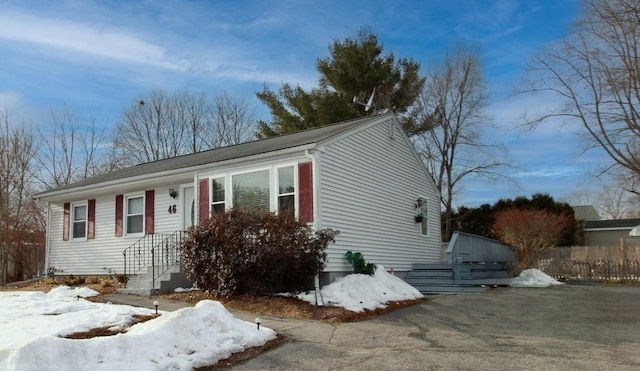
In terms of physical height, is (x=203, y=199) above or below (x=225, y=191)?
below

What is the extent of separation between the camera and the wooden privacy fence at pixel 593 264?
61.4ft

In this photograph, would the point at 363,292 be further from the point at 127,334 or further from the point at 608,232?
the point at 608,232

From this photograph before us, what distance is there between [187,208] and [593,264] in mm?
15508

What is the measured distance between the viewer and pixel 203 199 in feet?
44.7

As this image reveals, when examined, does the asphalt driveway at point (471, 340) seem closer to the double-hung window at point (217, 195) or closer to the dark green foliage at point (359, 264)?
the dark green foliage at point (359, 264)

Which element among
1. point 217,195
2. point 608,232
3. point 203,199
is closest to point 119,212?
point 203,199

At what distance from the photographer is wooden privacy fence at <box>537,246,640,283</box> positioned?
61.4ft

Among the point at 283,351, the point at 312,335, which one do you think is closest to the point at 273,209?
the point at 312,335

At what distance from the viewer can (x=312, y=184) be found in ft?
38.3

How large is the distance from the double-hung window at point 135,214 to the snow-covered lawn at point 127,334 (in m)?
4.83

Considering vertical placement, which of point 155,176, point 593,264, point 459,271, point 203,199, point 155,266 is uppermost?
point 155,176

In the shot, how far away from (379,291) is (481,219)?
1958cm

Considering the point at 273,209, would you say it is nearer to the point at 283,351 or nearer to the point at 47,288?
the point at 283,351

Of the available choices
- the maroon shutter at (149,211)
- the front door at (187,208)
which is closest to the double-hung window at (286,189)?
the front door at (187,208)
